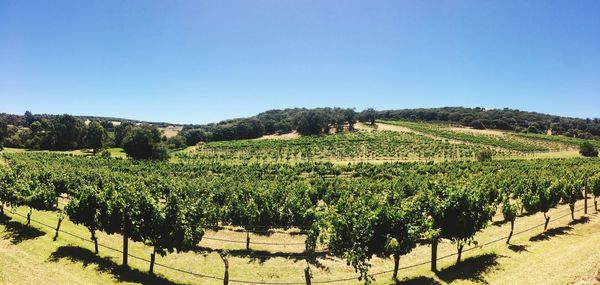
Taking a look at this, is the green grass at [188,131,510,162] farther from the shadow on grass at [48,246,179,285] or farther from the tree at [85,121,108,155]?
the shadow on grass at [48,246,179,285]

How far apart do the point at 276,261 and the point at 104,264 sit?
15.3 m

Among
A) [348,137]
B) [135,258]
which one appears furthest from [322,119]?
[135,258]

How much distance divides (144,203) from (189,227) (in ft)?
13.6

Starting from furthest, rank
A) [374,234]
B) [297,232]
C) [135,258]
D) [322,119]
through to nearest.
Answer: [322,119] < [297,232] < [135,258] < [374,234]

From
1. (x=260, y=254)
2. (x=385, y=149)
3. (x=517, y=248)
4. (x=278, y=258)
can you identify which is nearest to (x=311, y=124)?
(x=385, y=149)

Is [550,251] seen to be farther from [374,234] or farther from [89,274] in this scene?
[89,274]

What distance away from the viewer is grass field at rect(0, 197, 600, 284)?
85.5 ft

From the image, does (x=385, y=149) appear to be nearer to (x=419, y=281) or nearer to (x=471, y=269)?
(x=471, y=269)

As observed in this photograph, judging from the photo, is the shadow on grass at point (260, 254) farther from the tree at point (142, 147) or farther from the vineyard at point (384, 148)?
the tree at point (142, 147)

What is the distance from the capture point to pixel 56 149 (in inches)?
5482

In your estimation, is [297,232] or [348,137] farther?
[348,137]

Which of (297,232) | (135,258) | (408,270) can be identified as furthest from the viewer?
(297,232)

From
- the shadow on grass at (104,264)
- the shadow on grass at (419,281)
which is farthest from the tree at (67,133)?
the shadow on grass at (419,281)

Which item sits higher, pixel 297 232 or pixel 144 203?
pixel 144 203
